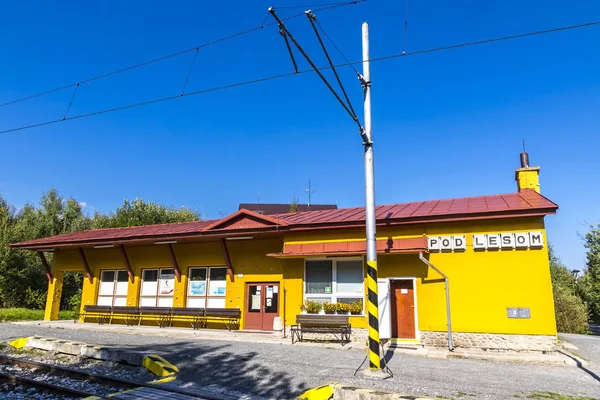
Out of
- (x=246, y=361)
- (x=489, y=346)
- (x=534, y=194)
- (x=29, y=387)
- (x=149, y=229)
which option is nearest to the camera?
(x=29, y=387)

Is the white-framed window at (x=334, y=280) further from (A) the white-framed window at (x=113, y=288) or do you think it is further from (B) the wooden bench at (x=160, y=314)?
(A) the white-framed window at (x=113, y=288)

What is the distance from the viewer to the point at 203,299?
17438mm

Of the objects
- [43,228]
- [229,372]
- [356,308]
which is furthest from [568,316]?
[43,228]

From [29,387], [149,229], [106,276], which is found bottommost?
[29,387]

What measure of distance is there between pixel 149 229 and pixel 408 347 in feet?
44.5

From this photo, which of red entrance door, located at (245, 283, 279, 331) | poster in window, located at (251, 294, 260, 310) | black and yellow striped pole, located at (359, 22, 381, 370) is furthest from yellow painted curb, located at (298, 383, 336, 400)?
poster in window, located at (251, 294, 260, 310)

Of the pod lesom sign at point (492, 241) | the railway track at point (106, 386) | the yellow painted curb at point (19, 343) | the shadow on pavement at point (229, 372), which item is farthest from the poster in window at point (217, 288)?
the pod lesom sign at point (492, 241)

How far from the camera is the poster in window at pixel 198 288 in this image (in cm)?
1755

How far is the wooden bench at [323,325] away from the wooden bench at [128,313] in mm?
8528

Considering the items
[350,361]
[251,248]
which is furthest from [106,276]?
[350,361]

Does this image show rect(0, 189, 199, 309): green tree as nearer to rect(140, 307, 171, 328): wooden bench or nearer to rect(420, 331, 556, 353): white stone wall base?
rect(140, 307, 171, 328): wooden bench

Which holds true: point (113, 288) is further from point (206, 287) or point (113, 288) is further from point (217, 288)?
point (217, 288)

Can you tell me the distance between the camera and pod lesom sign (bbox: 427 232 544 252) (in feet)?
38.1

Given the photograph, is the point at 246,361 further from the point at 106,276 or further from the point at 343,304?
the point at 106,276
